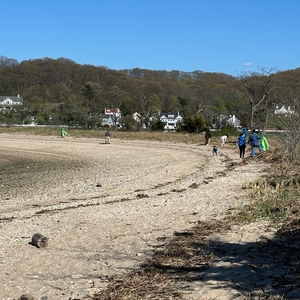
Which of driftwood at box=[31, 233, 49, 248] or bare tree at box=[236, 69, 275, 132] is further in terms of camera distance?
bare tree at box=[236, 69, 275, 132]

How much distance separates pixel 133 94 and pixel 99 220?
87.1 m

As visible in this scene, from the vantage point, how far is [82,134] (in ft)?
180

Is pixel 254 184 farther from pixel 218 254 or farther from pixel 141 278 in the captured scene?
pixel 141 278

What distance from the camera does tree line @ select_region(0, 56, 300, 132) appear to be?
46.8 meters

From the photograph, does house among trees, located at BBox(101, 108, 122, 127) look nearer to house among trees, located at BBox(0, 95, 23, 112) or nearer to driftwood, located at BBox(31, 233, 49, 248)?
house among trees, located at BBox(0, 95, 23, 112)

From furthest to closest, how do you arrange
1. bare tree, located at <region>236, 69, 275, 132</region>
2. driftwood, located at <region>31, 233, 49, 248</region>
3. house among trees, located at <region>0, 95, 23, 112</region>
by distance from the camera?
house among trees, located at <region>0, 95, 23, 112</region>, bare tree, located at <region>236, 69, 275, 132</region>, driftwood, located at <region>31, 233, 49, 248</region>

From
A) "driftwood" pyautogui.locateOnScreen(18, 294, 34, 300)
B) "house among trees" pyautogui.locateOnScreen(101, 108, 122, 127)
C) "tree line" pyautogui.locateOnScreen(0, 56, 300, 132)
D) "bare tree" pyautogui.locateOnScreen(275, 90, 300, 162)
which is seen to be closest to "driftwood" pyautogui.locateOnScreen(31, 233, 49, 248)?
"driftwood" pyautogui.locateOnScreen(18, 294, 34, 300)

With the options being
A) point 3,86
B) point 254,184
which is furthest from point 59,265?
point 3,86

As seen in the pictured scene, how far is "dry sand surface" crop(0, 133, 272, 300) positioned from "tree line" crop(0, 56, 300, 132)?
9207 millimetres

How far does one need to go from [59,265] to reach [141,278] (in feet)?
5.30

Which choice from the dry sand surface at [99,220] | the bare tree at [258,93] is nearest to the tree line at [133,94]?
the bare tree at [258,93]

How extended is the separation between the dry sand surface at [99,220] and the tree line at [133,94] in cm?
921

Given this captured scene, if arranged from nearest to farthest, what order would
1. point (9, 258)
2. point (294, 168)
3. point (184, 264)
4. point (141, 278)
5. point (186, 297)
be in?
1. point (186, 297)
2. point (141, 278)
3. point (184, 264)
4. point (9, 258)
5. point (294, 168)

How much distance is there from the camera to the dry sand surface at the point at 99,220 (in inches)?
269
